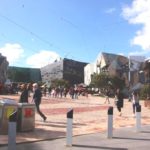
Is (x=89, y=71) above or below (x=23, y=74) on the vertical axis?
below

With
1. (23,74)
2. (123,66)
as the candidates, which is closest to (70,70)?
(23,74)

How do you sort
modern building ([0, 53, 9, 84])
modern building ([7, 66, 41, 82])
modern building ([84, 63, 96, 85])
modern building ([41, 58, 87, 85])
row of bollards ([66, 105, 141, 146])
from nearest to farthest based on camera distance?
row of bollards ([66, 105, 141, 146]) → modern building ([84, 63, 96, 85]) → modern building ([0, 53, 9, 84]) → modern building ([41, 58, 87, 85]) → modern building ([7, 66, 41, 82])

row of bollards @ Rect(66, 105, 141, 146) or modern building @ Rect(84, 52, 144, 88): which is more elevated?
modern building @ Rect(84, 52, 144, 88)

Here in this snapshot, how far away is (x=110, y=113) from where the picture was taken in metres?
14.8

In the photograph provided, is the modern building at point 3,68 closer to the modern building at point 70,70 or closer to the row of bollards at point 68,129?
the modern building at point 70,70

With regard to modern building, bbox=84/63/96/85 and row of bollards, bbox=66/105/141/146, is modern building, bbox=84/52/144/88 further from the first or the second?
row of bollards, bbox=66/105/141/146

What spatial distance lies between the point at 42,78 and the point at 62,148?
528 feet

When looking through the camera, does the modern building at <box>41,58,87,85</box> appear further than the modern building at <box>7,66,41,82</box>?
No

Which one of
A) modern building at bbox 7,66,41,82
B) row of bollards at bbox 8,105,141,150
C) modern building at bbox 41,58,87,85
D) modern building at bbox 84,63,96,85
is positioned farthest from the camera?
modern building at bbox 7,66,41,82

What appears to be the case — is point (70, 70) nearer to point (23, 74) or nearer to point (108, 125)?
point (23, 74)

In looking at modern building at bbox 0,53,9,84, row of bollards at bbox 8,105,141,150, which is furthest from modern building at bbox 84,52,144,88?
row of bollards at bbox 8,105,141,150

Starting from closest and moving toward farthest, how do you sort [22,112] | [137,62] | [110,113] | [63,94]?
1. [110,113]
2. [22,112]
3. [63,94]
4. [137,62]

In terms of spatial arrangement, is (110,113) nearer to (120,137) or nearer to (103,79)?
(120,137)

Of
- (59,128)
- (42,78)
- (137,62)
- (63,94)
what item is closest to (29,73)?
(42,78)
